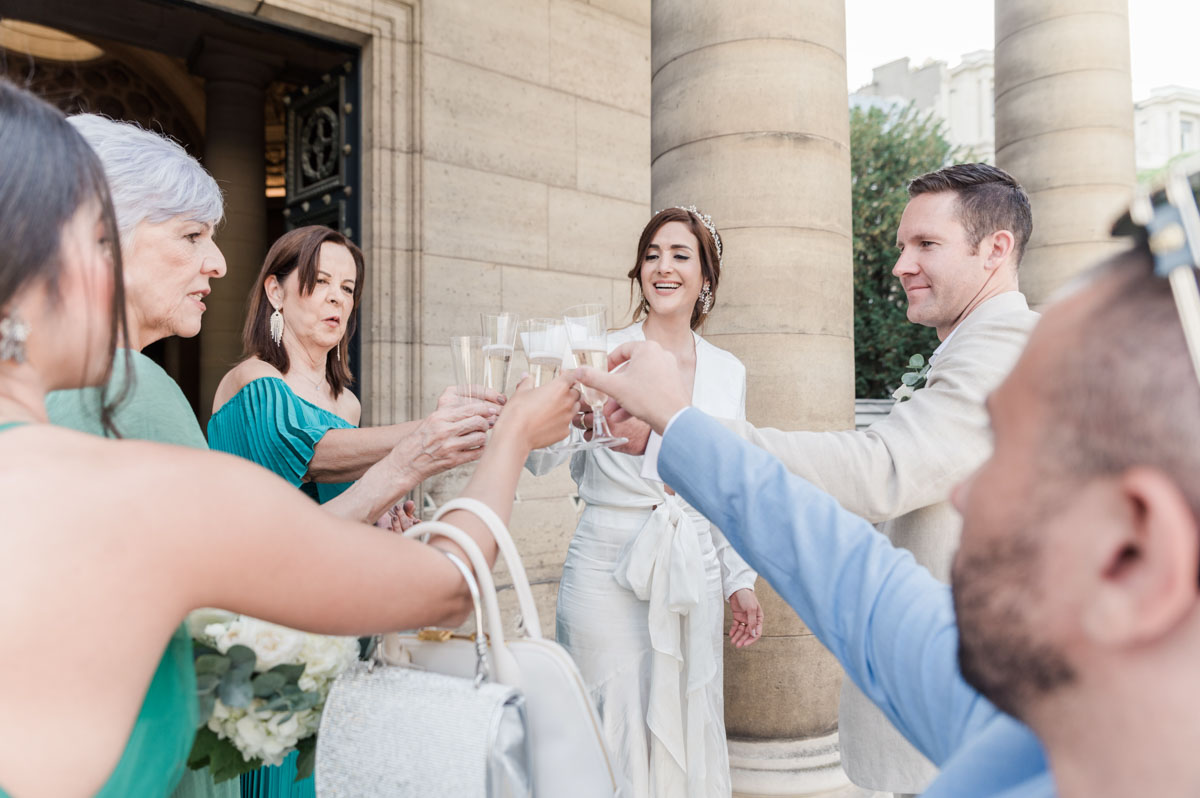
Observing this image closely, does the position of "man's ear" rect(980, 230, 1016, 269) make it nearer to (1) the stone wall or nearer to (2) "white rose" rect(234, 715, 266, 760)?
(2) "white rose" rect(234, 715, 266, 760)

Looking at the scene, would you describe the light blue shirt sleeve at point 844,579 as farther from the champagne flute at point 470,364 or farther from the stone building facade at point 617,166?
the stone building facade at point 617,166

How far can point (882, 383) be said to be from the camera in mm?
18719

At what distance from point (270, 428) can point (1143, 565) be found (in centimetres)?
249

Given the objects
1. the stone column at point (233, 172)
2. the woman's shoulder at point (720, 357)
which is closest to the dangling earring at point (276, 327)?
the woman's shoulder at point (720, 357)

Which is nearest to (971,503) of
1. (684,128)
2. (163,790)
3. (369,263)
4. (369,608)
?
(369,608)

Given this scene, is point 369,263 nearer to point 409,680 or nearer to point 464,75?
point 464,75

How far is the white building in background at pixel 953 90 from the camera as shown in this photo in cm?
4362

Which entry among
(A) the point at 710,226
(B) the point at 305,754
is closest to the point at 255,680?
(B) the point at 305,754

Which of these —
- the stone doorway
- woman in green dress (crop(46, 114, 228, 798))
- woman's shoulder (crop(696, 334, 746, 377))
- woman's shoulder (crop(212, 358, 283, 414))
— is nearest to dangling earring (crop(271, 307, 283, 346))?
woman's shoulder (crop(212, 358, 283, 414))

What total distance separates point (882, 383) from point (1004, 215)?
17198 millimetres

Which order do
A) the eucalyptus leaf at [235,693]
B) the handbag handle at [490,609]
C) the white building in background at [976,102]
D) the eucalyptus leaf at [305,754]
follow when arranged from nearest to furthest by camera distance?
the handbag handle at [490,609]
the eucalyptus leaf at [235,693]
the eucalyptus leaf at [305,754]
the white building in background at [976,102]

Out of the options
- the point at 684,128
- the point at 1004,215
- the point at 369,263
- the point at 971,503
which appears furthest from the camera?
the point at 369,263

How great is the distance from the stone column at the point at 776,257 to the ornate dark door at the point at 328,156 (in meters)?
2.43

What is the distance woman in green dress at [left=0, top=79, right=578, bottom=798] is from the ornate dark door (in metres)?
4.24
